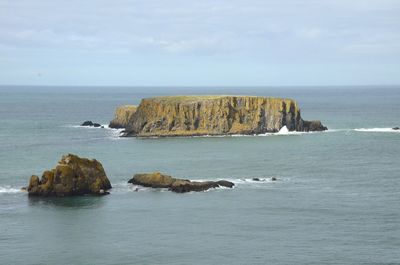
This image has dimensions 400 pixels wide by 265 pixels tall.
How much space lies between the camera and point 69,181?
84125 millimetres

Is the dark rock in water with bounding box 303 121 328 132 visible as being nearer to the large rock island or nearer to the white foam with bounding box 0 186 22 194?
the large rock island

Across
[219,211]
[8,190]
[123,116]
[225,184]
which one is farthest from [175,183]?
[123,116]

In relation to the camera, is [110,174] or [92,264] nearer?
[92,264]

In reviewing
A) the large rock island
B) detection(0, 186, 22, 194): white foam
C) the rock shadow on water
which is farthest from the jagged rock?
the rock shadow on water

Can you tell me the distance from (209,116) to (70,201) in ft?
237

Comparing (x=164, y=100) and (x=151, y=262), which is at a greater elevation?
(x=164, y=100)

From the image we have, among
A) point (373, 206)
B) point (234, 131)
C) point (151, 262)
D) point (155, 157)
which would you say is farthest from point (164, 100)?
point (151, 262)

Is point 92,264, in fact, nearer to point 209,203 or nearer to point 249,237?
point 249,237

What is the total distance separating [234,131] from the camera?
151250 mm

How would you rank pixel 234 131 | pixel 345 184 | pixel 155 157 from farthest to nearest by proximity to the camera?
pixel 234 131, pixel 155 157, pixel 345 184

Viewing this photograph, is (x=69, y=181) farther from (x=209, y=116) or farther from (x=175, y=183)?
(x=209, y=116)

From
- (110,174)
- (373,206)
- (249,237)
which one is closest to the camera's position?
(249,237)

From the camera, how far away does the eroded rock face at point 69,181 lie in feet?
275

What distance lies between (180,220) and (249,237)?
30.2ft
